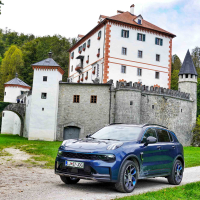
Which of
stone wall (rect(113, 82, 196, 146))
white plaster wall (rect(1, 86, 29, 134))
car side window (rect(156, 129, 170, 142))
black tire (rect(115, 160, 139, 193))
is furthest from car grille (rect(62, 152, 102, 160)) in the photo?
white plaster wall (rect(1, 86, 29, 134))

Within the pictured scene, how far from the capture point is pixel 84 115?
3250cm

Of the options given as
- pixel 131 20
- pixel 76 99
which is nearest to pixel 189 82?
pixel 131 20

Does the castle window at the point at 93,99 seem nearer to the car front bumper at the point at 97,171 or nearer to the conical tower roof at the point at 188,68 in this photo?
the conical tower roof at the point at 188,68

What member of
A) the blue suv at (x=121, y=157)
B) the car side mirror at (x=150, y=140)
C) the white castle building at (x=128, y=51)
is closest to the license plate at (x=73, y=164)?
the blue suv at (x=121, y=157)

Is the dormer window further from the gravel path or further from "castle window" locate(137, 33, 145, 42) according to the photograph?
the gravel path

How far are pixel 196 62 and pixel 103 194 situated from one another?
236 feet

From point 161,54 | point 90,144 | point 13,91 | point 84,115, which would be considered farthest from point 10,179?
point 13,91

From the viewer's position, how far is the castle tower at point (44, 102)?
105ft

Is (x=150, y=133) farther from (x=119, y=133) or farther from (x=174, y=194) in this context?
(x=174, y=194)

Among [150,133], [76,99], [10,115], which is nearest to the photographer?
[150,133]

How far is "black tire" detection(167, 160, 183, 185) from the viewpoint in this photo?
889cm

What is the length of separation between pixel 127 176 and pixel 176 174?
2542 mm

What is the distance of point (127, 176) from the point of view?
23.9 feet

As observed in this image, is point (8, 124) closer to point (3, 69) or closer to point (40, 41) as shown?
point (3, 69)
